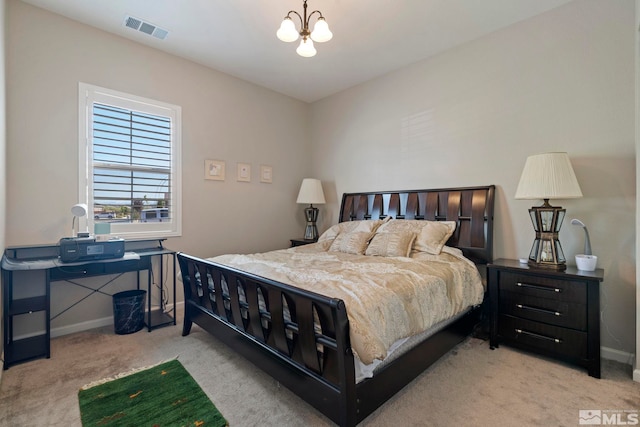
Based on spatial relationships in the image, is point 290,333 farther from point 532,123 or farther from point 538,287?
point 532,123

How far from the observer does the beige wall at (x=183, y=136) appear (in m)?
2.53

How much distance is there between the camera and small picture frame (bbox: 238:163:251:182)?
3.96 meters

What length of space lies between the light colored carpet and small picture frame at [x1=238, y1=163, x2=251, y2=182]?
217cm

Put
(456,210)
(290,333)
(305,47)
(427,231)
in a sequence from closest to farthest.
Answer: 1. (290,333)
2. (305,47)
3. (427,231)
4. (456,210)

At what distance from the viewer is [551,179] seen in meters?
2.24

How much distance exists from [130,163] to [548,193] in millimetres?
3886

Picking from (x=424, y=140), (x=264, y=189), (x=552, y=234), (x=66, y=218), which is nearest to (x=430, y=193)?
(x=424, y=140)

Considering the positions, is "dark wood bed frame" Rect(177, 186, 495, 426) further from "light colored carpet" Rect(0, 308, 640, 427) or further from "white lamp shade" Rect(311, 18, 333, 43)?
"white lamp shade" Rect(311, 18, 333, 43)

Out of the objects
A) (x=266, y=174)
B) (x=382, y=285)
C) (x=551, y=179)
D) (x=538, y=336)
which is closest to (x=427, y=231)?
(x=551, y=179)

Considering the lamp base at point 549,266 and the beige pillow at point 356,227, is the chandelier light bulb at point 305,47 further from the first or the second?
the lamp base at point 549,266

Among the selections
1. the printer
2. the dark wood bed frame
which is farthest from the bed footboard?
the printer

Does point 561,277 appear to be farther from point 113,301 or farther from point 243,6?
point 113,301

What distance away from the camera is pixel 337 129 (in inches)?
A: 174

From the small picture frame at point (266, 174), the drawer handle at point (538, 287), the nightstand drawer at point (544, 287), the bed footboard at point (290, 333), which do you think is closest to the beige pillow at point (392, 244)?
the nightstand drawer at point (544, 287)
